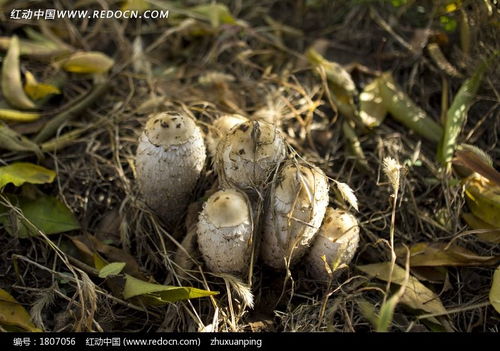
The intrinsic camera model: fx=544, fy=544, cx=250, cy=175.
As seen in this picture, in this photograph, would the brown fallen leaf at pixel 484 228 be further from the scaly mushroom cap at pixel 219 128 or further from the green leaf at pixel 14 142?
the green leaf at pixel 14 142

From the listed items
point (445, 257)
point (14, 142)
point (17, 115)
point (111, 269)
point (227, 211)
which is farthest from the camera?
point (17, 115)

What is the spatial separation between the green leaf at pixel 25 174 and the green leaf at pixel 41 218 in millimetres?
70

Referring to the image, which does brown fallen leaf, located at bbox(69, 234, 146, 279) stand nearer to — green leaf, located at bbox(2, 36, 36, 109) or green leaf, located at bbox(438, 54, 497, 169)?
green leaf, located at bbox(2, 36, 36, 109)

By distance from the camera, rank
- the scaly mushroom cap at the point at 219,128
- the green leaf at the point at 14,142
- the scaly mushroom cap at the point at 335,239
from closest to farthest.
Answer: the scaly mushroom cap at the point at 335,239
the scaly mushroom cap at the point at 219,128
the green leaf at the point at 14,142

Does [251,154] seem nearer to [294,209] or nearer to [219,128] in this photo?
[294,209]

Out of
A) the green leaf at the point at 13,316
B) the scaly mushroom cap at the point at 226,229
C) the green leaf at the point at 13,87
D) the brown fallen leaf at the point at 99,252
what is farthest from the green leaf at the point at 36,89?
the scaly mushroom cap at the point at 226,229

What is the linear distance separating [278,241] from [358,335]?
345mm

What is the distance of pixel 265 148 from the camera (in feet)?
5.12

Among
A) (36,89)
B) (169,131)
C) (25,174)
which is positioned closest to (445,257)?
(169,131)

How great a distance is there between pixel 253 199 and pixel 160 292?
0.38 m

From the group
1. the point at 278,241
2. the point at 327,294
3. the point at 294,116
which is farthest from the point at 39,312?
the point at 294,116

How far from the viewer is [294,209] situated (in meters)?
1.53

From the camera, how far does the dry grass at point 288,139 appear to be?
1626 millimetres

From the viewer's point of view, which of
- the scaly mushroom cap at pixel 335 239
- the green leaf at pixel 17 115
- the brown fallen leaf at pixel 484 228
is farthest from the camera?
the green leaf at pixel 17 115
